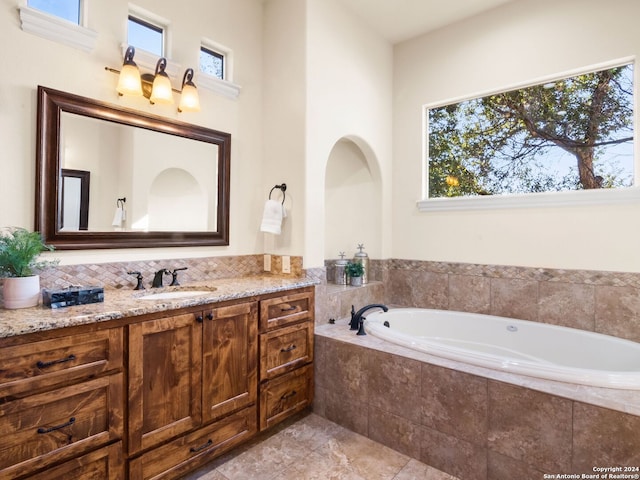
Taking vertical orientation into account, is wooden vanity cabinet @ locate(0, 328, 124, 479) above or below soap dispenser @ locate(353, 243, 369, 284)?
below

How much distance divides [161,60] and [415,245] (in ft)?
8.21

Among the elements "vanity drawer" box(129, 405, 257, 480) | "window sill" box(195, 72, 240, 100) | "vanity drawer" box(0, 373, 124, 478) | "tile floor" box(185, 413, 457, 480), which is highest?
"window sill" box(195, 72, 240, 100)

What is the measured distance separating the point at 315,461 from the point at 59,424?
1.29 meters

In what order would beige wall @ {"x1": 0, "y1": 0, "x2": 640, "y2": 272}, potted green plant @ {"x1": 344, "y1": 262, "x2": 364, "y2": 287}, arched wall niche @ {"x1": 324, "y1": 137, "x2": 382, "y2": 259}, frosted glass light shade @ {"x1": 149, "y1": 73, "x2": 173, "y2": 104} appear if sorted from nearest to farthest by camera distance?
frosted glass light shade @ {"x1": 149, "y1": 73, "x2": 173, "y2": 104}, beige wall @ {"x1": 0, "y1": 0, "x2": 640, "y2": 272}, potted green plant @ {"x1": 344, "y1": 262, "x2": 364, "y2": 287}, arched wall niche @ {"x1": 324, "y1": 137, "x2": 382, "y2": 259}

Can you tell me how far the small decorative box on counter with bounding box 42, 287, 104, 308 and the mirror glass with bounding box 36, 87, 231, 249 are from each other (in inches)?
14.0

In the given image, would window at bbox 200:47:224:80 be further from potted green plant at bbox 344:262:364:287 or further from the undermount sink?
potted green plant at bbox 344:262:364:287

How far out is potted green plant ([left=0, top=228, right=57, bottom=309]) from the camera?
5.07 feet

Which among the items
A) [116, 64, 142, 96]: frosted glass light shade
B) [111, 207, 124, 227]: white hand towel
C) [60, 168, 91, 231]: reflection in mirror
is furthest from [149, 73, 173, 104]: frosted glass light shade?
[111, 207, 124, 227]: white hand towel

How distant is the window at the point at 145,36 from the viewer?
7.07 feet

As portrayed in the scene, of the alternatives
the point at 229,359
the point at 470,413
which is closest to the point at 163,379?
the point at 229,359

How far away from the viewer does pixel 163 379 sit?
5.63ft

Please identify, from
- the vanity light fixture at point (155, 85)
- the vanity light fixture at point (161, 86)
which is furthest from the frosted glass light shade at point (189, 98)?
the vanity light fixture at point (161, 86)

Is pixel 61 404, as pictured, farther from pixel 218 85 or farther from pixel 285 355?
pixel 218 85

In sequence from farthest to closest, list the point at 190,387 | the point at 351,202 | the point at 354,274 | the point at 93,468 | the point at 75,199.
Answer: the point at 351,202, the point at 354,274, the point at 75,199, the point at 190,387, the point at 93,468
